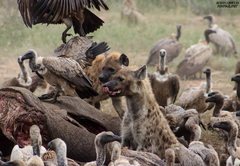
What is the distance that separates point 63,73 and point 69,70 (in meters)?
0.09

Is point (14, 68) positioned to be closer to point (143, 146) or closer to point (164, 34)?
point (164, 34)

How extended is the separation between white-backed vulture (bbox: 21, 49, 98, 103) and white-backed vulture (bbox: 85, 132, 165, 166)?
3.69ft

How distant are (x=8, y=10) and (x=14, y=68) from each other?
3.81 m

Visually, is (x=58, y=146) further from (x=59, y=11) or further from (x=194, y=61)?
(x=194, y=61)

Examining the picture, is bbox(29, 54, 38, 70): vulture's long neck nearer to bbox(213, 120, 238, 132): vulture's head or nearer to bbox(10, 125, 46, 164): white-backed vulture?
bbox(10, 125, 46, 164): white-backed vulture

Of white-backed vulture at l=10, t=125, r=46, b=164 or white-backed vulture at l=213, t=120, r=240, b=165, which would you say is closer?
white-backed vulture at l=10, t=125, r=46, b=164

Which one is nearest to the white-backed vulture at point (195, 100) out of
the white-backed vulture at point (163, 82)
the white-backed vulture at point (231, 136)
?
the white-backed vulture at point (163, 82)

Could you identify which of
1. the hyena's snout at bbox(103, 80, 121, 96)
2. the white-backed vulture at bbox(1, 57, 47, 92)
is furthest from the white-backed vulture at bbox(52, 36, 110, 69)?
the white-backed vulture at bbox(1, 57, 47, 92)

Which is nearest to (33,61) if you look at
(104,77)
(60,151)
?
(104,77)

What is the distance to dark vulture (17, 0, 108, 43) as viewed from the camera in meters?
4.85

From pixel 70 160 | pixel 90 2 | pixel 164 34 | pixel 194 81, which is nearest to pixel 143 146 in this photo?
pixel 70 160

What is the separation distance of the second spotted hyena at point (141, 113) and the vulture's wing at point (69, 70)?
2.17 ft

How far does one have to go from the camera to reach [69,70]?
4.86m

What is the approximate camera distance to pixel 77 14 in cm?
529
